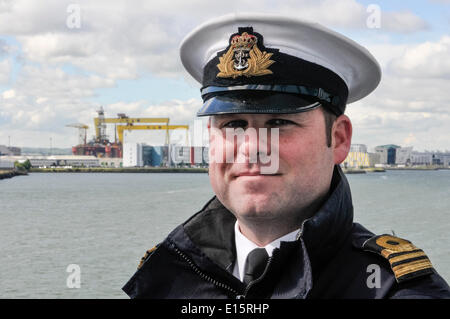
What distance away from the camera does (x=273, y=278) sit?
134 centimetres

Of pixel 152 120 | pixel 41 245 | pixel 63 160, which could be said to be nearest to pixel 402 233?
pixel 41 245

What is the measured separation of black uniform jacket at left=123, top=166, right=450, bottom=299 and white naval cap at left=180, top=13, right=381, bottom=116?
26cm

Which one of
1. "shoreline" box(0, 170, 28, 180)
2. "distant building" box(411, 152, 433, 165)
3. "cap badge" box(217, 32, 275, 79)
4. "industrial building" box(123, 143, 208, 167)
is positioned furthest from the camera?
"distant building" box(411, 152, 433, 165)

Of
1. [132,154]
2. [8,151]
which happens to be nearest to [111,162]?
[132,154]

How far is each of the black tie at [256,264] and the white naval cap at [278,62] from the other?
39 centimetres

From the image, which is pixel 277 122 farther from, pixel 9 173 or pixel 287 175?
pixel 9 173

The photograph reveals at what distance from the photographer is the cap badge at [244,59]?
4.47 feet

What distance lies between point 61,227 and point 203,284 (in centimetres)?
2015

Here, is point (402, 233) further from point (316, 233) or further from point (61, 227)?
point (316, 233)

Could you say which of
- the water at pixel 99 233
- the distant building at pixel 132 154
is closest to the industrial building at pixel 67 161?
the distant building at pixel 132 154

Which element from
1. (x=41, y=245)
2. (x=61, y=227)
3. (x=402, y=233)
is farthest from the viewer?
(x=61, y=227)

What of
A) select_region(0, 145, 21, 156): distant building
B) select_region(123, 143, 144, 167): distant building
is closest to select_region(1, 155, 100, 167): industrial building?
select_region(123, 143, 144, 167): distant building

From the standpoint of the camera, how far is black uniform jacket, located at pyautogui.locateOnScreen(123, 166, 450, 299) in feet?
4.20

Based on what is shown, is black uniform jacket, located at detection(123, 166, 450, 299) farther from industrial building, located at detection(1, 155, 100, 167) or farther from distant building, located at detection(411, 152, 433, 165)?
distant building, located at detection(411, 152, 433, 165)
